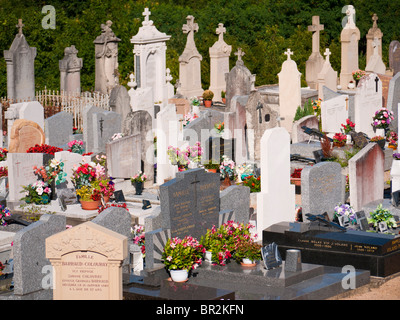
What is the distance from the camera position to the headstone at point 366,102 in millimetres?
22078

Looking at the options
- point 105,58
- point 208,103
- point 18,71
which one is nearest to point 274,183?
point 208,103

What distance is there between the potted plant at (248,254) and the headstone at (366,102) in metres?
9.25

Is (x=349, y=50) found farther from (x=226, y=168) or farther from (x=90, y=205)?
(x=90, y=205)

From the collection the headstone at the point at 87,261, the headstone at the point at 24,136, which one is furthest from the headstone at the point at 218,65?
the headstone at the point at 87,261

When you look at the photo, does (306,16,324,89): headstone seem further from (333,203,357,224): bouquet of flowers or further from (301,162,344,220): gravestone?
(333,203,357,224): bouquet of flowers

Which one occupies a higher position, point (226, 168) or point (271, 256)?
point (226, 168)

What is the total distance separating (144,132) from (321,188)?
5218mm

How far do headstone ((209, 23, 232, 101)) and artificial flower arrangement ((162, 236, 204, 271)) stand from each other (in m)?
16.7

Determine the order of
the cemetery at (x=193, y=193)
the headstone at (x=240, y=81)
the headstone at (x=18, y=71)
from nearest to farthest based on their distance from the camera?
the cemetery at (x=193, y=193) → the headstone at (x=240, y=81) → the headstone at (x=18, y=71)

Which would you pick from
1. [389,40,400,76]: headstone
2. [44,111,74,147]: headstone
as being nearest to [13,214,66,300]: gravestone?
[44,111,74,147]: headstone

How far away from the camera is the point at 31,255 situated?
41.9 ft

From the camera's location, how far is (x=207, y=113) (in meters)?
21.7

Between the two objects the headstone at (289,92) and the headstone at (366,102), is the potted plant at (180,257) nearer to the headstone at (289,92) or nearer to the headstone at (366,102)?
the headstone at (366,102)
